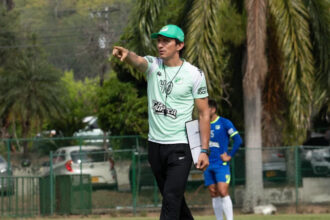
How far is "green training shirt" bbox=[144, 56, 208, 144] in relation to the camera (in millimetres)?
7543

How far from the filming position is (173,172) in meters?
7.60

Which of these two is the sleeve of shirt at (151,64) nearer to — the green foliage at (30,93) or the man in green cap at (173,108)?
the man in green cap at (173,108)

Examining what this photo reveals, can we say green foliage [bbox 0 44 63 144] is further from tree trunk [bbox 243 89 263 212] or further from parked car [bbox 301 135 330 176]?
parked car [bbox 301 135 330 176]

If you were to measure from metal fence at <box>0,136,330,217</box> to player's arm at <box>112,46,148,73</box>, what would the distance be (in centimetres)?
1026

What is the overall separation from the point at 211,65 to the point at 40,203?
489 centimetres

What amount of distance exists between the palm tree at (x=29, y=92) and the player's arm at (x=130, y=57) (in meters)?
28.4

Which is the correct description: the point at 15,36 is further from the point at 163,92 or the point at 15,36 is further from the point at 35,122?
the point at 163,92

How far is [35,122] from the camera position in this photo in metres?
37.4

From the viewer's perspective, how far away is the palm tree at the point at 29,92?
117 ft

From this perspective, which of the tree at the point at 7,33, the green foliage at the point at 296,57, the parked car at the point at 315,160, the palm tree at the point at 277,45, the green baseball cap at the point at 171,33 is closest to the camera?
the green baseball cap at the point at 171,33

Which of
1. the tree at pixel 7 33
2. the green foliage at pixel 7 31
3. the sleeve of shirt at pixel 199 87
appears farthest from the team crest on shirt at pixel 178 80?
the green foliage at pixel 7 31

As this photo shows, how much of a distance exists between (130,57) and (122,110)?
53.2ft

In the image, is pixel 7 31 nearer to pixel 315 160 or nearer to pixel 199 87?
pixel 315 160

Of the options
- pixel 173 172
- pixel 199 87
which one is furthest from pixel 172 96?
pixel 173 172
